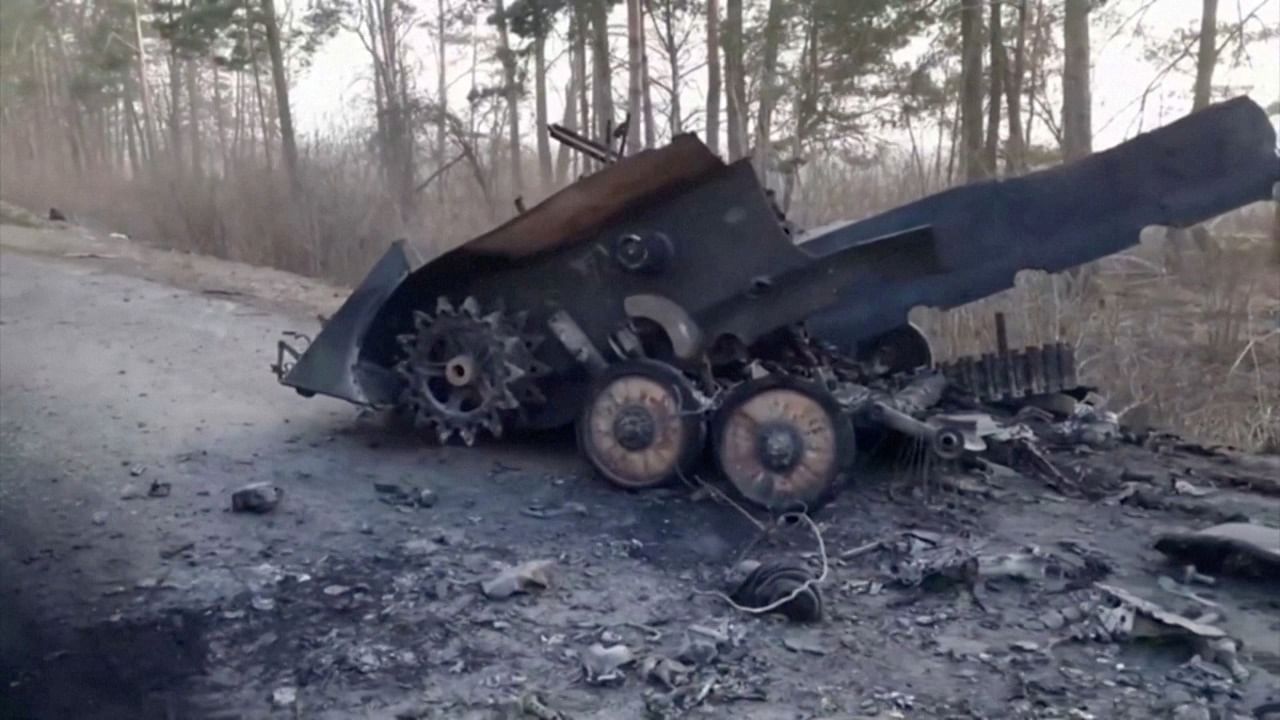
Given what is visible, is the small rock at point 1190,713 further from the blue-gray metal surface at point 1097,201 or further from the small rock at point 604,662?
the blue-gray metal surface at point 1097,201

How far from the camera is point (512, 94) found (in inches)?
900

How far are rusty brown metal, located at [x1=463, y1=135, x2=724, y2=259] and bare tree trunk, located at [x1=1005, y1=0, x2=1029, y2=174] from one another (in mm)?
9368

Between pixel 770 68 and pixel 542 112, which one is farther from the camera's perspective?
pixel 542 112

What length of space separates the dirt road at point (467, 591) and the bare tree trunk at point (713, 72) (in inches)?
428

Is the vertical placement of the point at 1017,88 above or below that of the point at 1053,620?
above

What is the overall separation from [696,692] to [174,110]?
3400 cm

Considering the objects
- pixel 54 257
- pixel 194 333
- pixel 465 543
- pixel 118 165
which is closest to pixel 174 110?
pixel 118 165

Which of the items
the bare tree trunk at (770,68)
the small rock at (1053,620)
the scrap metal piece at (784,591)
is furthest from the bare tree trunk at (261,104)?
the small rock at (1053,620)

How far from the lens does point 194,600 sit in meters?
5.24

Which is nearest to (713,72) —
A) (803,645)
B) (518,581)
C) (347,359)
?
(347,359)

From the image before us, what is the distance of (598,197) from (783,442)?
153 cm

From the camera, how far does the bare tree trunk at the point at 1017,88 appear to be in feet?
50.0

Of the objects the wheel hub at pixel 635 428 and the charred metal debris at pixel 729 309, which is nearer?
→ the charred metal debris at pixel 729 309

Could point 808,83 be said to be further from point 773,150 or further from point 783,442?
point 783,442
